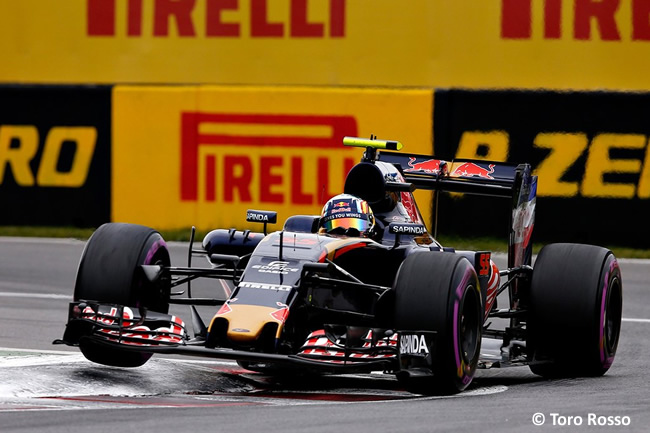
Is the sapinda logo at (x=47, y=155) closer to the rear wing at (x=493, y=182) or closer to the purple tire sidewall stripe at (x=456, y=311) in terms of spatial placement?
the rear wing at (x=493, y=182)

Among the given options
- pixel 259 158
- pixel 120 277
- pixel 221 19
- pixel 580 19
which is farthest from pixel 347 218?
pixel 221 19

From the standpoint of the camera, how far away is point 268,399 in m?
8.13

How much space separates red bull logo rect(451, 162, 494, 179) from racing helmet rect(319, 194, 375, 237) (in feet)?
4.25

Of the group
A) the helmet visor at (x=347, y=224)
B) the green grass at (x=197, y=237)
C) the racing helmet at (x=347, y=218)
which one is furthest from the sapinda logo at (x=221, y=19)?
the helmet visor at (x=347, y=224)

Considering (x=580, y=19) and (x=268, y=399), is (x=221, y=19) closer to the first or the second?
(x=580, y=19)

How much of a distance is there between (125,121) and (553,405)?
10675mm

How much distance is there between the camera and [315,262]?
8531 mm

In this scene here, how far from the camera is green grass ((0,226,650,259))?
1614 cm

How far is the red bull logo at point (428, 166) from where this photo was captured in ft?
35.1

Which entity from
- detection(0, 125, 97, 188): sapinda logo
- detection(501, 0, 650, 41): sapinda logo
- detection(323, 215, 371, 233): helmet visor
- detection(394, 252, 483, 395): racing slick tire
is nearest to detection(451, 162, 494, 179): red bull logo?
detection(323, 215, 371, 233): helmet visor

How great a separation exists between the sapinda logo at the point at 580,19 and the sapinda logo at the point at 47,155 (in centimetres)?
547

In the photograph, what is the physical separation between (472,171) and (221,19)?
8.18 metres

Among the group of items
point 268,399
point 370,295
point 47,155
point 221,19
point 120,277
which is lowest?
point 268,399

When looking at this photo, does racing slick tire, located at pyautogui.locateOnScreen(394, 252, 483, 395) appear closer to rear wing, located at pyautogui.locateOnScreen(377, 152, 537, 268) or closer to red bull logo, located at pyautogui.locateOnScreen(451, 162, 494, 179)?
rear wing, located at pyautogui.locateOnScreen(377, 152, 537, 268)
